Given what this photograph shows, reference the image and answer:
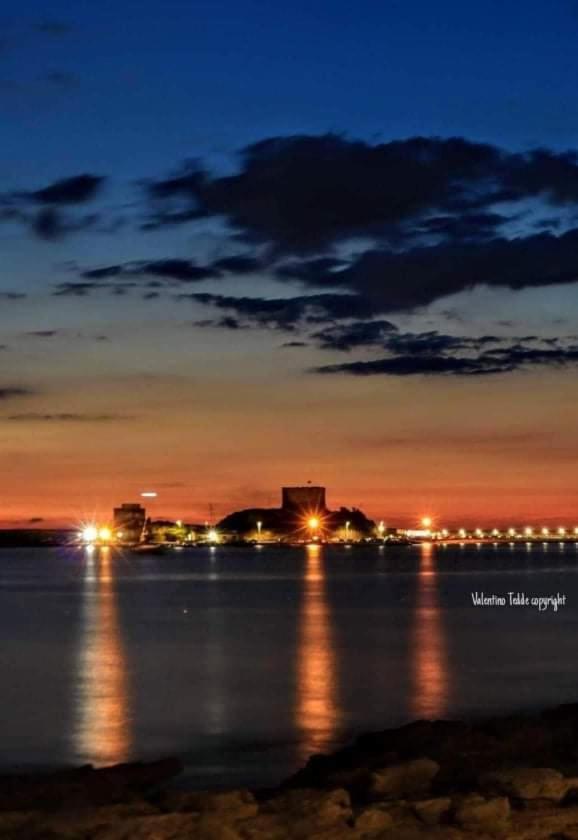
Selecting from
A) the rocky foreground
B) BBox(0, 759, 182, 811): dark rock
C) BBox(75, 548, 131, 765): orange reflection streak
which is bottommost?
BBox(75, 548, 131, 765): orange reflection streak

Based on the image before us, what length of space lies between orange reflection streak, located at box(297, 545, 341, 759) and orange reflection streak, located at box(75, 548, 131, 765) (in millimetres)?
3354

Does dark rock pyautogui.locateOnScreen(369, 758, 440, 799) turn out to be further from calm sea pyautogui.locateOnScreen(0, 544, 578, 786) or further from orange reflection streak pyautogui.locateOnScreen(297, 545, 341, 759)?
orange reflection streak pyautogui.locateOnScreen(297, 545, 341, 759)

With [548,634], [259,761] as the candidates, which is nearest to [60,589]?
[548,634]

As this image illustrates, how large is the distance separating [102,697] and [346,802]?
1886 centimetres

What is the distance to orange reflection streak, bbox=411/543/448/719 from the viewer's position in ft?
99.6

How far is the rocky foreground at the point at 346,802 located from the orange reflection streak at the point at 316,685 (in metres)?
5.54

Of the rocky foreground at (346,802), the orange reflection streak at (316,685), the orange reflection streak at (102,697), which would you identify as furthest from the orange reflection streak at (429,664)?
the rocky foreground at (346,802)

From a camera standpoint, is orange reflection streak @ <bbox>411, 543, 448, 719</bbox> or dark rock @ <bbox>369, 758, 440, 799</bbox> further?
orange reflection streak @ <bbox>411, 543, 448, 719</bbox>

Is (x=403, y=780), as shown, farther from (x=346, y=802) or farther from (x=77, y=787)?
(x=77, y=787)

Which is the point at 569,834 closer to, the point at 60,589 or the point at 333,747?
the point at 333,747

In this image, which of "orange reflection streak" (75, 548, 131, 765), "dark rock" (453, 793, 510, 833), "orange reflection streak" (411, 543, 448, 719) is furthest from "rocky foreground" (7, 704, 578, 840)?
"orange reflection streak" (411, 543, 448, 719)

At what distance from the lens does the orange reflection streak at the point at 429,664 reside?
30359mm

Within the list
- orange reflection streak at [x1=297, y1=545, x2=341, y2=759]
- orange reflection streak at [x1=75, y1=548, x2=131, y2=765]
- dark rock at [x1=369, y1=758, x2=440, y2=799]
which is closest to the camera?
dark rock at [x1=369, y1=758, x2=440, y2=799]

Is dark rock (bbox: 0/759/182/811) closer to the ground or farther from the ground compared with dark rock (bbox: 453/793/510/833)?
closer to the ground
